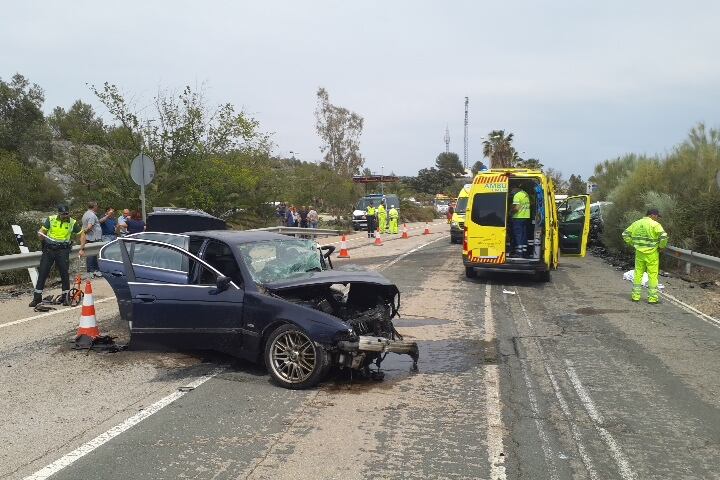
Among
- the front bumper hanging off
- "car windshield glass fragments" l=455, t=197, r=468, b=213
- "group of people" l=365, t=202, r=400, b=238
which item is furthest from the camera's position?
"group of people" l=365, t=202, r=400, b=238

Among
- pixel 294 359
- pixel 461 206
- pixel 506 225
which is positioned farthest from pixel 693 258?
pixel 461 206

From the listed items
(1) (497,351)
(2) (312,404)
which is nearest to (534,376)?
(1) (497,351)

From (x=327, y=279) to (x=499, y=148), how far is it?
57.9 metres

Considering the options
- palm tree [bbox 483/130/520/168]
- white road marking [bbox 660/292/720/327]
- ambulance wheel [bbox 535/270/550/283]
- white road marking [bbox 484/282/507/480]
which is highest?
palm tree [bbox 483/130/520/168]

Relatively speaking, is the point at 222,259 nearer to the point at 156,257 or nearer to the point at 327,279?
the point at 156,257

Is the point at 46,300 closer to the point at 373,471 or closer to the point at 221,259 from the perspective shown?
the point at 221,259

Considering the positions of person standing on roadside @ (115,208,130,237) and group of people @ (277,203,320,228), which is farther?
group of people @ (277,203,320,228)

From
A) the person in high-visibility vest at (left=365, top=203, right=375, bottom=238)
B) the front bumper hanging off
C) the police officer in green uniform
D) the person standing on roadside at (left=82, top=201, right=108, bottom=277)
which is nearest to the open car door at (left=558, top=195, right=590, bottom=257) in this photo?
the front bumper hanging off

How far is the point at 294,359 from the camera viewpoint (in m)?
5.98

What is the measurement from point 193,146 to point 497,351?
17638 mm

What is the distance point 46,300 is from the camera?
35.7 ft

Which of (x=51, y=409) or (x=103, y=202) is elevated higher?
(x=103, y=202)

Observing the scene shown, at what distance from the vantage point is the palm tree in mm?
61812

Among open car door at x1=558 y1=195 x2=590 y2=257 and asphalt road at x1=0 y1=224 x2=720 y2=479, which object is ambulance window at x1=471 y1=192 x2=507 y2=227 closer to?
open car door at x1=558 y1=195 x2=590 y2=257
